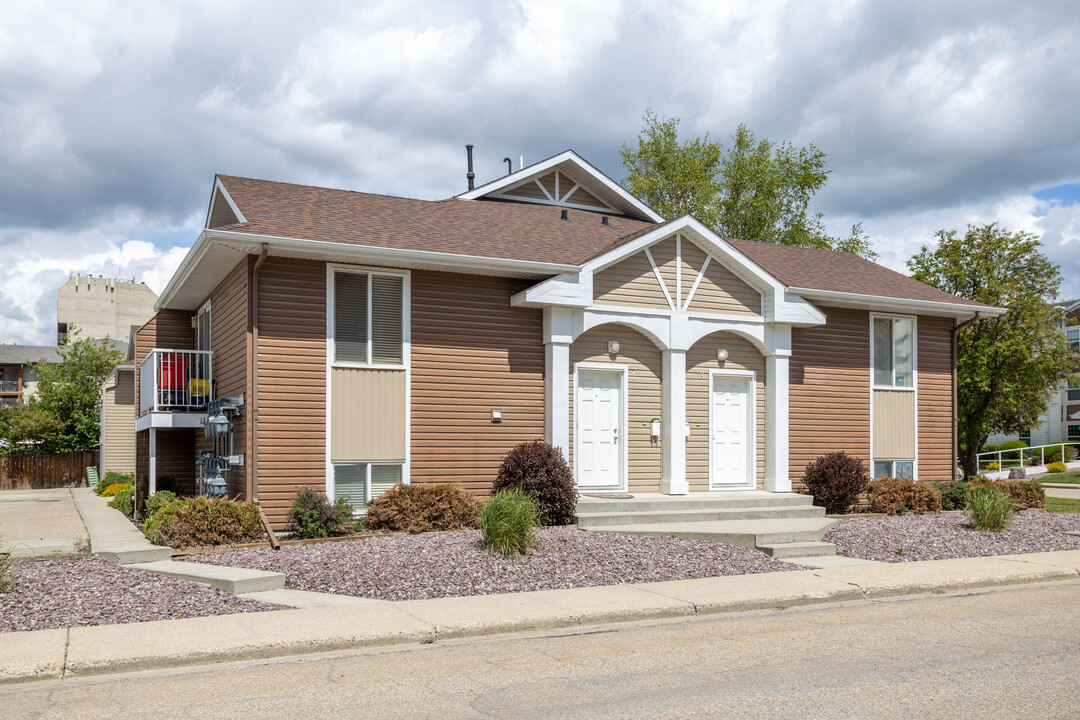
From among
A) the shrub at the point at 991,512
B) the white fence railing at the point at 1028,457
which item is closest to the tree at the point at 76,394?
the shrub at the point at 991,512

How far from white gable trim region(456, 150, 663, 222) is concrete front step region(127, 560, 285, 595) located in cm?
1092

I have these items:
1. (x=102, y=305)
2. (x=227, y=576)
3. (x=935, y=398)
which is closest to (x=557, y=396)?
(x=227, y=576)

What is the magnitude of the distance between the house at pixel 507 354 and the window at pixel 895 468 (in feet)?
0.14

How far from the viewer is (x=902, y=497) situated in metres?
16.9

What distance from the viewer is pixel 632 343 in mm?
16219

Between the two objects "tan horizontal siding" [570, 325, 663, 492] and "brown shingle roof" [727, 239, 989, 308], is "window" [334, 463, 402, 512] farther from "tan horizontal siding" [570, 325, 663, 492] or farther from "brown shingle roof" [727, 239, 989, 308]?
"brown shingle roof" [727, 239, 989, 308]

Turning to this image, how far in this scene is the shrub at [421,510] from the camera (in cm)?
1339

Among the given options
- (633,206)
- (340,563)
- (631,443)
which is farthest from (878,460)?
(340,563)

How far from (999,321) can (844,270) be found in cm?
1261

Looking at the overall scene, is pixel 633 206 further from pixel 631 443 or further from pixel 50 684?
pixel 50 684

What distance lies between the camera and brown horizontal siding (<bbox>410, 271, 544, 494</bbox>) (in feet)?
48.1

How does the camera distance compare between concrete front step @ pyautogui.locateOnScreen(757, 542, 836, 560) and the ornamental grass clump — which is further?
the ornamental grass clump

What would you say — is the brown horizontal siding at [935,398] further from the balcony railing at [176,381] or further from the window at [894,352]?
the balcony railing at [176,381]

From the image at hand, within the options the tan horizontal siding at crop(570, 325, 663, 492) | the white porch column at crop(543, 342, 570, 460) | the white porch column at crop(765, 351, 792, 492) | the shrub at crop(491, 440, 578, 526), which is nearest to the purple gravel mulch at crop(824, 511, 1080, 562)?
the white porch column at crop(765, 351, 792, 492)
